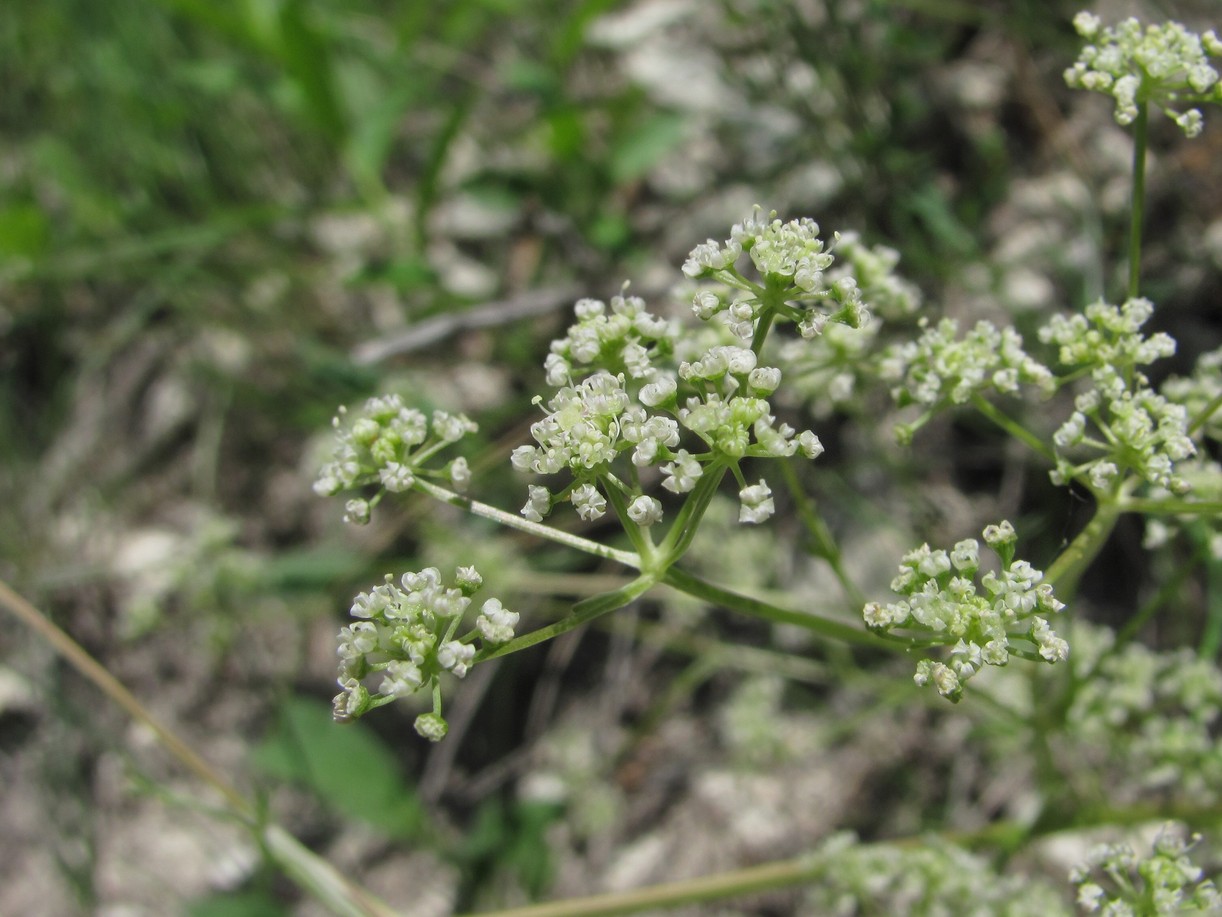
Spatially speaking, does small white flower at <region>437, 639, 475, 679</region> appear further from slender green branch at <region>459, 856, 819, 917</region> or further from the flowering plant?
slender green branch at <region>459, 856, 819, 917</region>

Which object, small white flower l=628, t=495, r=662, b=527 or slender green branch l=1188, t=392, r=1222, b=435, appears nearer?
small white flower l=628, t=495, r=662, b=527

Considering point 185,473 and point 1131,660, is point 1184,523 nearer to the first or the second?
point 1131,660

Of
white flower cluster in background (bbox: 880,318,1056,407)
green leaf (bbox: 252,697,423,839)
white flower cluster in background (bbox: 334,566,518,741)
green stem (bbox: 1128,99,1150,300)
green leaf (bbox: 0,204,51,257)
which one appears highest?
green stem (bbox: 1128,99,1150,300)

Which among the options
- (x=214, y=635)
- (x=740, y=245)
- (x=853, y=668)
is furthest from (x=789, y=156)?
(x=214, y=635)

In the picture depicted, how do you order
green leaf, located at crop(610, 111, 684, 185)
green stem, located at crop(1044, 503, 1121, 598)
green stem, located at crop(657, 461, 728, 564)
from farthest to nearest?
green leaf, located at crop(610, 111, 684, 185)
green stem, located at crop(1044, 503, 1121, 598)
green stem, located at crop(657, 461, 728, 564)

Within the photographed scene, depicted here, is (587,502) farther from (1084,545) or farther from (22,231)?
(22,231)

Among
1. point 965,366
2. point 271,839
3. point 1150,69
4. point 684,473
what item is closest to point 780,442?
point 684,473

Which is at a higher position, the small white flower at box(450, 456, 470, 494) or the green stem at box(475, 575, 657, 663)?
the small white flower at box(450, 456, 470, 494)

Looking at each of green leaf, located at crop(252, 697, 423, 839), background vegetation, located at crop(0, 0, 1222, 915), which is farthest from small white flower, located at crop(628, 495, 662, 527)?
green leaf, located at crop(252, 697, 423, 839)
